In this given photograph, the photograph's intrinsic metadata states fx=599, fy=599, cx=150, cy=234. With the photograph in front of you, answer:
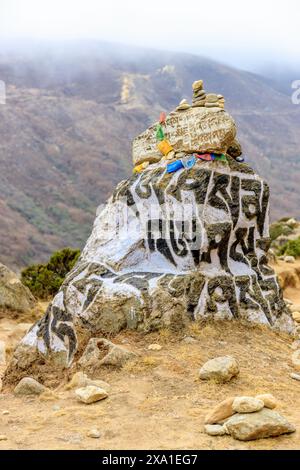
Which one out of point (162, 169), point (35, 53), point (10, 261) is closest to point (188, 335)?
point (162, 169)

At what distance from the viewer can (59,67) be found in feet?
442

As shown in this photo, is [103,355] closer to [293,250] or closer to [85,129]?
[293,250]

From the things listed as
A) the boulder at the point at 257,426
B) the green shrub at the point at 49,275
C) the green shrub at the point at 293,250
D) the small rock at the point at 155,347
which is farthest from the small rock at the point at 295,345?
the green shrub at the point at 293,250

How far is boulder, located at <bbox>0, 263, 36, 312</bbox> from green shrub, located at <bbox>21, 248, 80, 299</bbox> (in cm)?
282

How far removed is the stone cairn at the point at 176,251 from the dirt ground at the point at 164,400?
14.5 inches

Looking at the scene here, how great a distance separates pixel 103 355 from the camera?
694 cm

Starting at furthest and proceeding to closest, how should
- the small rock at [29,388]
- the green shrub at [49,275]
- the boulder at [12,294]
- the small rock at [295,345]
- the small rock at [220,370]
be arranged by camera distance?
the green shrub at [49,275]
the boulder at [12,294]
the small rock at [295,345]
the small rock at [29,388]
the small rock at [220,370]

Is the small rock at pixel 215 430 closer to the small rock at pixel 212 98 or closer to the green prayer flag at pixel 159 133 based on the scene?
the green prayer flag at pixel 159 133

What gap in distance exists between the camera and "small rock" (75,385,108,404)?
5.85m

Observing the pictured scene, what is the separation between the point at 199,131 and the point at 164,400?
4503mm

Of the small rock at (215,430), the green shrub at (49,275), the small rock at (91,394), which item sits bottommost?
the green shrub at (49,275)

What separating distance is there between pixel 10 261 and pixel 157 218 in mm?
46065

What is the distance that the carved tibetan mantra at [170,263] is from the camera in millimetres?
7695
